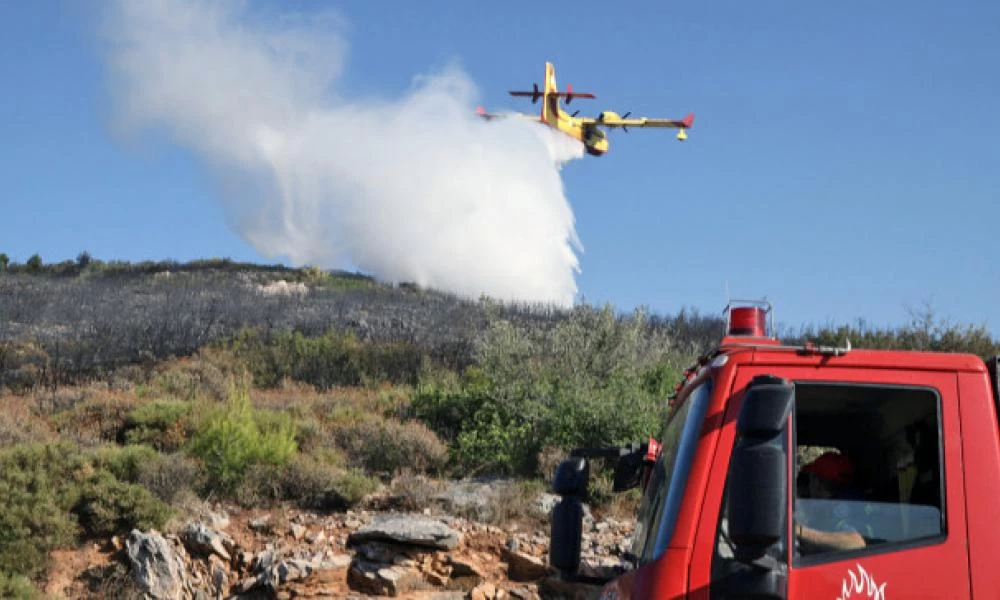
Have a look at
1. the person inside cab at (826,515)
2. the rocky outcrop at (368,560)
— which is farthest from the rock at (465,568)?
the person inside cab at (826,515)

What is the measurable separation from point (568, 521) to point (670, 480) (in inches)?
27.5

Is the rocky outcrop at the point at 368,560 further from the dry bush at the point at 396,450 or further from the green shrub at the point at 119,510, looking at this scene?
the dry bush at the point at 396,450

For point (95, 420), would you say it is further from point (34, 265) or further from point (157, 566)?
point (34, 265)

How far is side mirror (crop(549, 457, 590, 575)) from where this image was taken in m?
5.57

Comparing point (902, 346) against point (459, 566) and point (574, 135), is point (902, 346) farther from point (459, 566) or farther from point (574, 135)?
point (574, 135)

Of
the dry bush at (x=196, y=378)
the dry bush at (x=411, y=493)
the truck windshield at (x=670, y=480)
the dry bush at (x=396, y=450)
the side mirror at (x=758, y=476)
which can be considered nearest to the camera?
the side mirror at (x=758, y=476)

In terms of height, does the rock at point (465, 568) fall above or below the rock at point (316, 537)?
below

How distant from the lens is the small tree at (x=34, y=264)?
181 feet

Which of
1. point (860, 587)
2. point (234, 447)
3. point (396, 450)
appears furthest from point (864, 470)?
point (396, 450)

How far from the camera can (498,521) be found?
1433 centimetres

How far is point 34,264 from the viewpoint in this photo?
56.4 m

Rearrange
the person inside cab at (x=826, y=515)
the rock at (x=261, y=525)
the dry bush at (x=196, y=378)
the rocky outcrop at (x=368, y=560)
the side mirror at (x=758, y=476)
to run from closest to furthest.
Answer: the side mirror at (x=758, y=476) < the person inside cab at (x=826, y=515) < the rocky outcrop at (x=368, y=560) < the rock at (x=261, y=525) < the dry bush at (x=196, y=378)

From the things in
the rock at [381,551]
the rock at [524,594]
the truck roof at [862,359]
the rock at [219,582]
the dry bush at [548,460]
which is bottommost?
the rock at [219,582]

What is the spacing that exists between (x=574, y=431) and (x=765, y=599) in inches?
468
